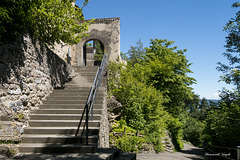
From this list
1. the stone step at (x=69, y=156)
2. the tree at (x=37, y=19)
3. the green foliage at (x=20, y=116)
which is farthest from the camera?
the green foliage at (x=20, y=116)

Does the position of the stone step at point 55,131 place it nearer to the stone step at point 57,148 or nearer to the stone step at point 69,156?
the stone step at point 57,148

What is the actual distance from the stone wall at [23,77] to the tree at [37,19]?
1.21 feet

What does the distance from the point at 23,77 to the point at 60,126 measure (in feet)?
5.70

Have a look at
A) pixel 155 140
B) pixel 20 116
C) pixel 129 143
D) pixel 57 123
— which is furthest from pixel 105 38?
pixel 20 116

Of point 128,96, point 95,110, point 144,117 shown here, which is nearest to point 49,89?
point 95,110

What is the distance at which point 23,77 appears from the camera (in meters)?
5.49

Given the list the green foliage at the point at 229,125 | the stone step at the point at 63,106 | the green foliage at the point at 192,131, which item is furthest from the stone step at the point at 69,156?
the green foliage at the point at 192,131

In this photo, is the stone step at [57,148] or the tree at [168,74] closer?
the stone step at [57,148]

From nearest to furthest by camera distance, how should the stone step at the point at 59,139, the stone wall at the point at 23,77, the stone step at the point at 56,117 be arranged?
the stone wall at the point at 23,77 < the stone step at the point at 59,139 < the stone step at the point at 56,117

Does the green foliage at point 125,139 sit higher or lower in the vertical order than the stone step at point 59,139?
lower

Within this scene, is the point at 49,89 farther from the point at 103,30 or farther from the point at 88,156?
the point at 103,30

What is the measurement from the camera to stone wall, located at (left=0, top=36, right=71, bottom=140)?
187 inches

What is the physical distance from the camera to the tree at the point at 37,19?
181 inches

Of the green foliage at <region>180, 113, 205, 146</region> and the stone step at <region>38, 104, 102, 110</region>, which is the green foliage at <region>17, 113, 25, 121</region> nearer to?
the stone step at <region>38, 104, 102, 110</region>
